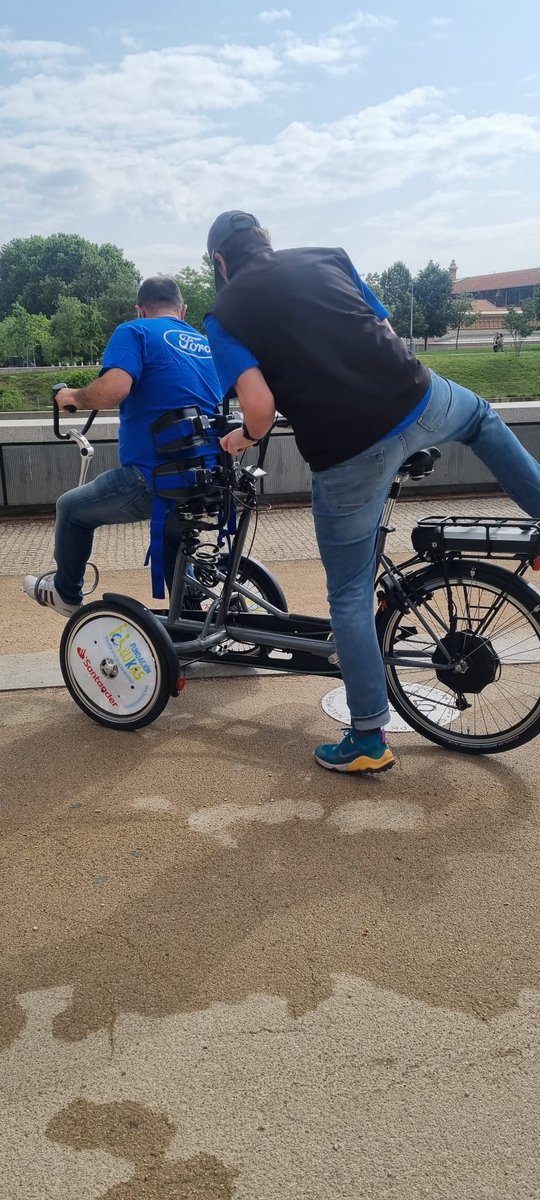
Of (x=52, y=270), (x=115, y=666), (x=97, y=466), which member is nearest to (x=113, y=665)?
(x=115, y=666)

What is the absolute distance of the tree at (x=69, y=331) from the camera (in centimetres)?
7425

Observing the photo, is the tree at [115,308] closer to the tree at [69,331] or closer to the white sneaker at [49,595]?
the tree at [69,331]

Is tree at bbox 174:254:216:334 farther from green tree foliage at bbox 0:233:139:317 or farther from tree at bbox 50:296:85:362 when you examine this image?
green tree foliage at bbox 0:233:139:317

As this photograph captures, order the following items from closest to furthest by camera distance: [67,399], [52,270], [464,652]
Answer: [464,652] → [67,399] → [52,270]

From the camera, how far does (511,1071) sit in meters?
2.07

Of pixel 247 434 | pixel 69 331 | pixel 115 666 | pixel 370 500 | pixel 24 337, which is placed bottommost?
pixel 115 666

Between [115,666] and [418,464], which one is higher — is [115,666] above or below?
below

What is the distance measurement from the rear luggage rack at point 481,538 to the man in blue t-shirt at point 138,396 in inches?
39.8

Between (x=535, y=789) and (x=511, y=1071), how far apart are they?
135 centimetres

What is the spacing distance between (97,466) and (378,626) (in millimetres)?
5083

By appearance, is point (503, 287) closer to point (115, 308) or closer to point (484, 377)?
point (115, 308)

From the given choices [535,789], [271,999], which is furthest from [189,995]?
[535,789]

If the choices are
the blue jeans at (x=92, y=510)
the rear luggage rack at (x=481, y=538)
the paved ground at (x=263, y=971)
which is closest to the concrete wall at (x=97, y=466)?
the blue jeans at (x=92, y=510)

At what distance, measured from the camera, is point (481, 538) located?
3354 millimetres
